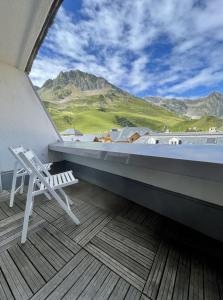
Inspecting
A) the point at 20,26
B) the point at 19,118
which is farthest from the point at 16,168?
the point at 20,26

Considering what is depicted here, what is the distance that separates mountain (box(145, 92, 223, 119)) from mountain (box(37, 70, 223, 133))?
120 mm

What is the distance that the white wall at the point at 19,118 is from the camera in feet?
7.26

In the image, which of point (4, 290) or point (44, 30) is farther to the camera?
point (44, 30)

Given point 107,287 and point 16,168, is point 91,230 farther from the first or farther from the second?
point 16,168

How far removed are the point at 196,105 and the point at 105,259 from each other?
1973mm

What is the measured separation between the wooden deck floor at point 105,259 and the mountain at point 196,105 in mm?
1225

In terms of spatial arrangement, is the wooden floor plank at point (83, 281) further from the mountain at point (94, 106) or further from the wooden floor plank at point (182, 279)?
the mountain at point (94, 106)

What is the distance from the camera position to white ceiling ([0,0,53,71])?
1.45 meters

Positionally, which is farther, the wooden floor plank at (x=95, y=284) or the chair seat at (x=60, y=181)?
the chair seat at (x=60, y=181)

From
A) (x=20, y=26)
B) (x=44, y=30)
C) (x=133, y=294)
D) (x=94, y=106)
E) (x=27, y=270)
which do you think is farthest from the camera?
(x=94, y=106)

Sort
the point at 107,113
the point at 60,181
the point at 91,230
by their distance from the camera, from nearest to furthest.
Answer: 1. the point at 91,230
2. the point at 60,181
3. the point at 107,113

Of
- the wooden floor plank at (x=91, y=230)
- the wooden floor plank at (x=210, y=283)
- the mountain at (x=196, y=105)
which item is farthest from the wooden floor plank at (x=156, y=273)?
the mountain at (x=196, y=105)

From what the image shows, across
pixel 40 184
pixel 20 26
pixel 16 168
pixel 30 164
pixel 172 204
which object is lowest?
pixel 172 204

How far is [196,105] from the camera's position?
76.6 inches
